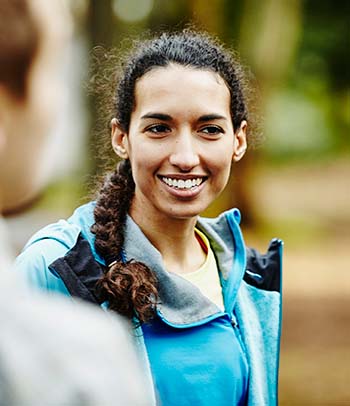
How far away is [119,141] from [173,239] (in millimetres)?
398

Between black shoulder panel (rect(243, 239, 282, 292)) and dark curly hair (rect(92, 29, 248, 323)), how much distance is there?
0.50 metres

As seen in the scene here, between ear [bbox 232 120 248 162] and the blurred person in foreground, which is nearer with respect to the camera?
the blurred person in foreground

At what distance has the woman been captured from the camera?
3.11 m

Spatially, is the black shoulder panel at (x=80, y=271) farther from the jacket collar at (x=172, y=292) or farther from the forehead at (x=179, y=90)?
the forehead at (x=179, y=90)

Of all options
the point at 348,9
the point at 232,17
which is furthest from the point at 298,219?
the point at 348,9

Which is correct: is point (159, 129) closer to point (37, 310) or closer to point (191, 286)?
point (191, 286)

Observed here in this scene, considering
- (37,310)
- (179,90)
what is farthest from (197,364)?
(37,310)

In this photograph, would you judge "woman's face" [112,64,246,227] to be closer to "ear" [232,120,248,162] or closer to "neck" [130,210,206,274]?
"neck" [130,210,206,274]

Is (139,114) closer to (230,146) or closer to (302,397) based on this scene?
(230,146)

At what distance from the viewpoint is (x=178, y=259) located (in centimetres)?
343

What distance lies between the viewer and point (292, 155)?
3228cm

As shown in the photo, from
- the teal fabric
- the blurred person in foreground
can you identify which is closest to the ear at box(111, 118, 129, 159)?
the teal fabric

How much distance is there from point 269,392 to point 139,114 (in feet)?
3.43

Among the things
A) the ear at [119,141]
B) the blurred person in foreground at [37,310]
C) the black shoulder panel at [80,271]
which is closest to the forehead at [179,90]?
the ear at [119,141]
